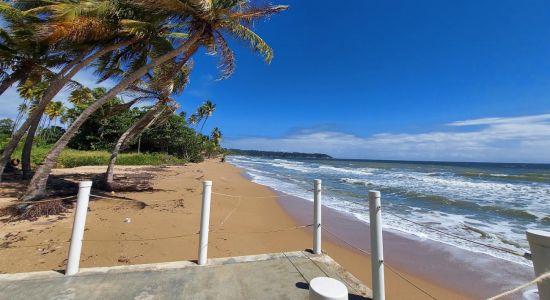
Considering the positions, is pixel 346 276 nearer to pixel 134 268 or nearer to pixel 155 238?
pixel 134 268

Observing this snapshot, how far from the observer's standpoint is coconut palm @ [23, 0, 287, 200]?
24.7 ft

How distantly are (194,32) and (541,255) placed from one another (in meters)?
9.74

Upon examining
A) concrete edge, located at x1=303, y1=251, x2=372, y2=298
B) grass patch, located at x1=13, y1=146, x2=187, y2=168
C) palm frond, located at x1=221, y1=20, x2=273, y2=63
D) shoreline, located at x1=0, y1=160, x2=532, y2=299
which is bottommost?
shoreline, located at x1=0, y1=160, x2=532, y2=299

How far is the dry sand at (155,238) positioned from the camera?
16.1 feet

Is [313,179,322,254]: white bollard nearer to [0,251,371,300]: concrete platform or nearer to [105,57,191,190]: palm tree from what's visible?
[0,251,371,300]: concrete platform

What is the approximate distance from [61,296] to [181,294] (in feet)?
4.13

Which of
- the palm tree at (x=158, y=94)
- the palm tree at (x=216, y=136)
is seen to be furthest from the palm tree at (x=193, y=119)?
the palm tree at (x=158, y=94)

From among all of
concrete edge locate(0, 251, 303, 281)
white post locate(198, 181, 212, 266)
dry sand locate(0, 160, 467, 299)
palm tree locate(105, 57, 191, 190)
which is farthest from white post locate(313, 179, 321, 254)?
palm tree locate(105, 57, 191, 190)

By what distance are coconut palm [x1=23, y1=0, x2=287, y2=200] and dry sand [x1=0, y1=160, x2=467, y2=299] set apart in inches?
60.7

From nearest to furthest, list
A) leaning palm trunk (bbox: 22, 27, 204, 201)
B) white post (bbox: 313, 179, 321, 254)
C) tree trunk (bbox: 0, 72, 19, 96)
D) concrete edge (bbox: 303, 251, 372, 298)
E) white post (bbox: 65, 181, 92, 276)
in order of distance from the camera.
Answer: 1. concrete edge (bbox: 303, 251, 372, 298)
2. white post (bbox: 65, 181, 92, 276)
3. white post (bbox: 313, 179, 321, 254)
4. leaning palm trunk (bbox: 22, 27, 204, 201)
5. tree trunk (bbox: 0, 72, 19, 96)

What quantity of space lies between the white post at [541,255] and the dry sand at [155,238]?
10.1 ft

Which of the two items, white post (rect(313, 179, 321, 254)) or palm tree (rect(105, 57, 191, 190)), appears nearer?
white post (rect(313, 179, 321, 254))

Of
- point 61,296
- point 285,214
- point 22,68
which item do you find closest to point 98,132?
point 22,68

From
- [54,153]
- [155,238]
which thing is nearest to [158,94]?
[54,153]
